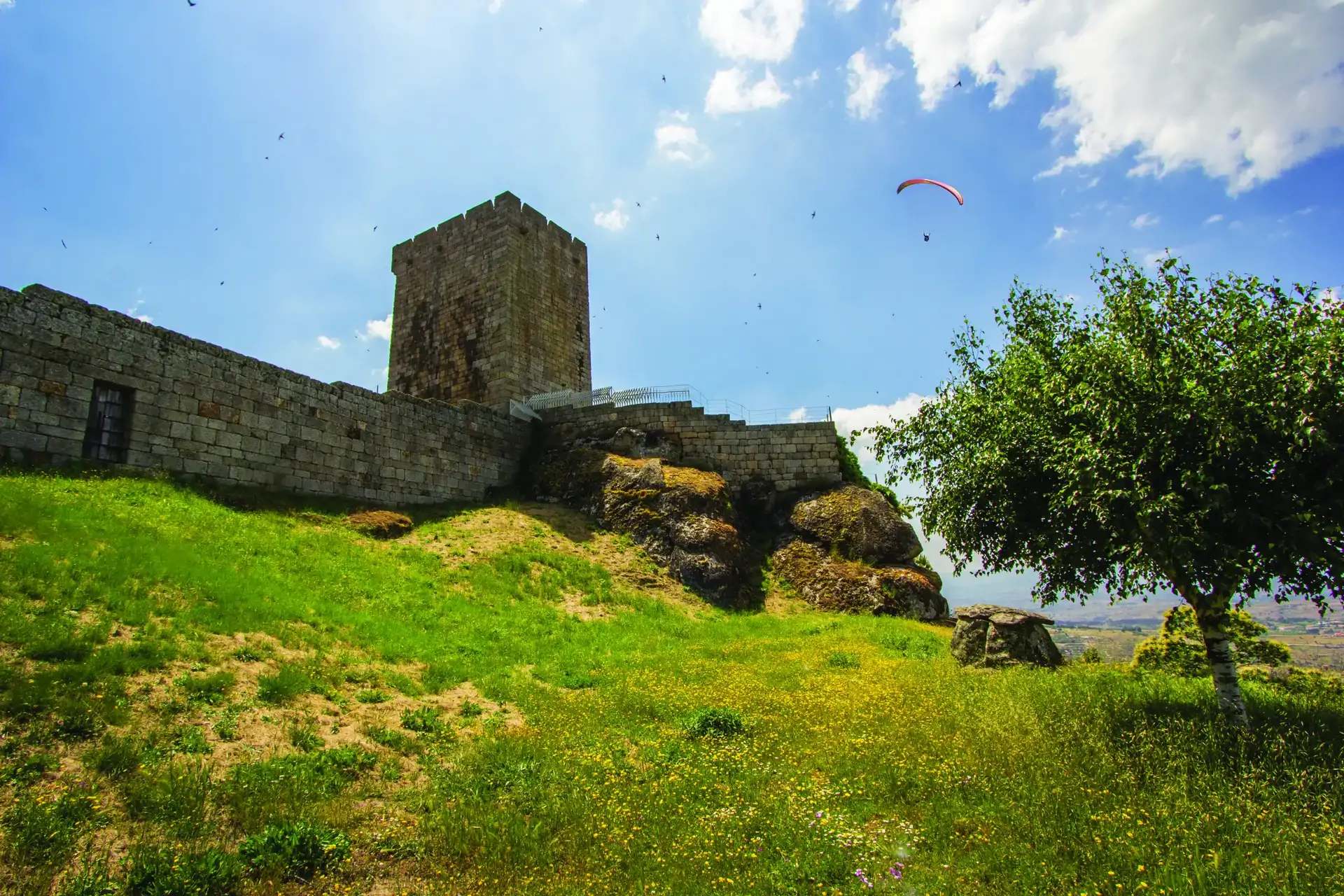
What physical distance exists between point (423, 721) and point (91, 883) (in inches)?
150

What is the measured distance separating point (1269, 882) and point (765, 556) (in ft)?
59.1

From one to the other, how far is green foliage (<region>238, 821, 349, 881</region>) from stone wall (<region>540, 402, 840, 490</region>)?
19764 millimetres

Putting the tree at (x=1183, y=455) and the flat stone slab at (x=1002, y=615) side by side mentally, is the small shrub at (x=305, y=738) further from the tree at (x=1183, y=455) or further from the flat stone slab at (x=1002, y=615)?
the flat stone slab at (x=1002, y=615)

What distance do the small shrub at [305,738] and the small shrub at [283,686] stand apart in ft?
2.45

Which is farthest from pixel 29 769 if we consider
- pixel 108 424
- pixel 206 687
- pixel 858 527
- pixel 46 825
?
pixel 858 527

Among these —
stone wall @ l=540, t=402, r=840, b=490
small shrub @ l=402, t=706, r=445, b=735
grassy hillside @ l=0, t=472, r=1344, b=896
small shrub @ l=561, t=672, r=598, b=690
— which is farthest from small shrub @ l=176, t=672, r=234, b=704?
stone wall @ l=540, t=402, r=840, b=490

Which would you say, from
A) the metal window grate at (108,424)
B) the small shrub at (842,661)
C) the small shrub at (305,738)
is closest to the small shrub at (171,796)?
the small shrub at (305,738)

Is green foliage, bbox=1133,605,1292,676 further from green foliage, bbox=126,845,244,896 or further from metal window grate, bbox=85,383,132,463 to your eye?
metal window grate, bbox=85,383,132,463

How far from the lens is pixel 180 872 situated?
4418mm

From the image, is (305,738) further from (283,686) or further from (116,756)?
(116,756)

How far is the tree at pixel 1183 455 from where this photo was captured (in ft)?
23.9

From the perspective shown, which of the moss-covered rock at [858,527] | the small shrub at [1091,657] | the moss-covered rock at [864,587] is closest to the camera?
the small shrub at [1091,657]

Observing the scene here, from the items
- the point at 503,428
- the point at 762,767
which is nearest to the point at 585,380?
the point at 503,428

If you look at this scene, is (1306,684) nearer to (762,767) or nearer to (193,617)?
(762,767)
